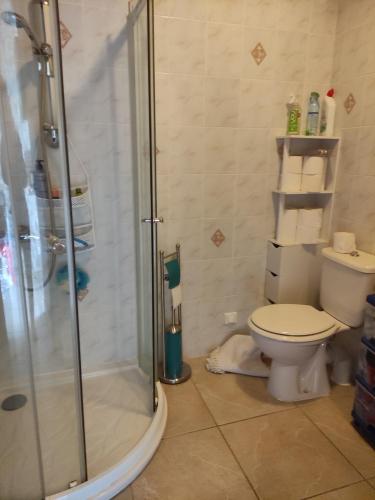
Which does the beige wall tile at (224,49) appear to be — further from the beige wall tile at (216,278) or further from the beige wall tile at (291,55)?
the beige wall tile at (216,278)

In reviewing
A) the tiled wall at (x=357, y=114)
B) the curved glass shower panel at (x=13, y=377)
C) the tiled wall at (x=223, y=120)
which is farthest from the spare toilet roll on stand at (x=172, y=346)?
the tiled wall at (x=357, y=114)

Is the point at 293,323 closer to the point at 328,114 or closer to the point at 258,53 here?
the point at 328,114

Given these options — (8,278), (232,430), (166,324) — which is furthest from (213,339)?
(8,278)

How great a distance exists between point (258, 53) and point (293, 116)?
0.40m

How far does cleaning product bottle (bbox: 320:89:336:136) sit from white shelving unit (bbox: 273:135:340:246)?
0.06 m

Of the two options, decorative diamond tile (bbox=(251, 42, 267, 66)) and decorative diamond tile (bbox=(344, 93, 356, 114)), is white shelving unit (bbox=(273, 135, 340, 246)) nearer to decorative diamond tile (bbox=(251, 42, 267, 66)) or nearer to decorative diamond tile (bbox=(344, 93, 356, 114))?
decorative diamond tile (bbox=(344, 93, 356, 114))

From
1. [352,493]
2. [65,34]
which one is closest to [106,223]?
[65,34]

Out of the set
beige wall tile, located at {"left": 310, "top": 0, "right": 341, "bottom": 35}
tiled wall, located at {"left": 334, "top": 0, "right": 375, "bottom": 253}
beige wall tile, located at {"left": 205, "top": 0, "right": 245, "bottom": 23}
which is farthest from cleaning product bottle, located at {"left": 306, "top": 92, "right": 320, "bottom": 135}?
beige wall tile, located at {"left": 205, "top": 0, "right": 245, "bottom": 23}

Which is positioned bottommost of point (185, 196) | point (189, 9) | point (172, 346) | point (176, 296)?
point (172, 346)

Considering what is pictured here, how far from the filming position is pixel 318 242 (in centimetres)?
225

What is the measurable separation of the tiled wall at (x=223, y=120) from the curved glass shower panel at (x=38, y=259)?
666 mm

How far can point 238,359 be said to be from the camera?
2.28m

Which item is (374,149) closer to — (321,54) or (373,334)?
(321,54)

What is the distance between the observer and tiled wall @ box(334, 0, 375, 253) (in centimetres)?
192
